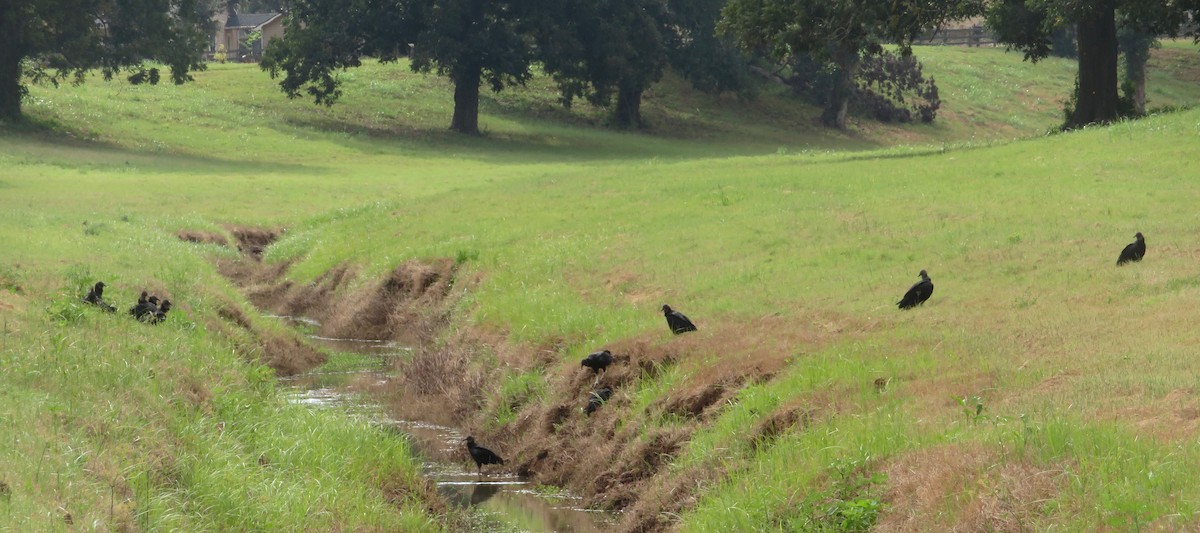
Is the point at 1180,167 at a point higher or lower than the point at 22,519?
higher

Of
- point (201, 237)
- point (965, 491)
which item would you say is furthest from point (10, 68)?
point (965, 491)

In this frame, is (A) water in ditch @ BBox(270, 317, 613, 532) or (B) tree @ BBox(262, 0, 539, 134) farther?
(B) tree @ BBox(262, 0, 539, 134)

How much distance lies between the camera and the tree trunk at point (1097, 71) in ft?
125

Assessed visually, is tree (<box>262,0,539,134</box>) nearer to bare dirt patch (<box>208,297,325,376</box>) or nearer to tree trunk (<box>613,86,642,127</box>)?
tree trunk (<box>613,86,642,127</box>)

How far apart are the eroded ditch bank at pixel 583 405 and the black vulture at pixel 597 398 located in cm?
8

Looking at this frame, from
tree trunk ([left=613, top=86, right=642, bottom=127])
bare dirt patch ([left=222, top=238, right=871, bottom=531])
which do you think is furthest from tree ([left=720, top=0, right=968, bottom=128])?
tree trunk ([left=613, top=86, right=642, bottom=127])

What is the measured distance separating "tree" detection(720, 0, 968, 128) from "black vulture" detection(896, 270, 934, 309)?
21681 mm

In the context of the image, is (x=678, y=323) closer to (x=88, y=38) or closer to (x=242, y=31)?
(x=88, y=38)

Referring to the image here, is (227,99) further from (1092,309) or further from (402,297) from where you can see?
(1092,309)

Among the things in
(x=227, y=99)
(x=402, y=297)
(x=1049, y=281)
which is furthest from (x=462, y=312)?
(x=227, y=99)

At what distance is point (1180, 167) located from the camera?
25.5 meters

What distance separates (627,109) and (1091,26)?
127 feet

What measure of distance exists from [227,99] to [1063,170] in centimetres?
4996

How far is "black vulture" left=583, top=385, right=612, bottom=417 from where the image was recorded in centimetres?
1562
